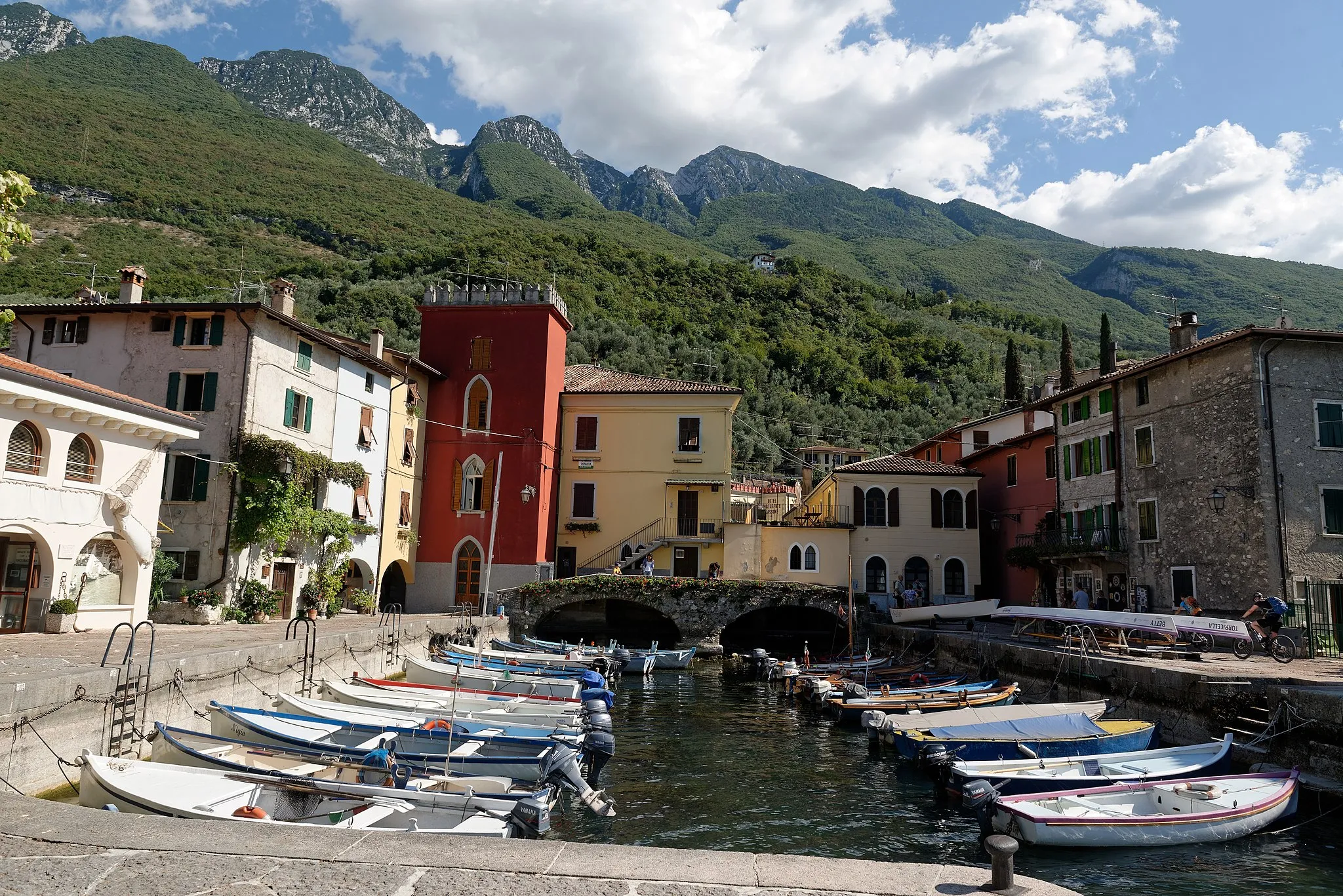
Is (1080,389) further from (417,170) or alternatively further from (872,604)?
(417,170)

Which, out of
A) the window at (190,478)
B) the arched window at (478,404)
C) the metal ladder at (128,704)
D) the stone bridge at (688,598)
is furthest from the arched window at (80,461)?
the arched window at (478,404)

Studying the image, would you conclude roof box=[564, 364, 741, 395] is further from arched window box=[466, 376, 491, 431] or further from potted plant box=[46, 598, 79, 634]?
potted plant box=[46, 598, 79, 634]


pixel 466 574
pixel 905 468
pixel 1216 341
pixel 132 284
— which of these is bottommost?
pixel 466 574

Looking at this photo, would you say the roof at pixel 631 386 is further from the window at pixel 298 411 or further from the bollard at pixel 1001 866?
the bollard at pixel 1001 866

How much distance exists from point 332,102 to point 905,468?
14389 cm

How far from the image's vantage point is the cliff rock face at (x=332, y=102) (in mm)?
140625

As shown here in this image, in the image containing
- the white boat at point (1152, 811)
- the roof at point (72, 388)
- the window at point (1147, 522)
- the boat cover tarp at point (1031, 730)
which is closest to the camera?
the white boat at point (1152, 811)

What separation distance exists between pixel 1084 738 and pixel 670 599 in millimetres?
20631

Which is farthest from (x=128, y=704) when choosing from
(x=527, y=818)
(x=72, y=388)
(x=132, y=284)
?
(x=132, y=284)

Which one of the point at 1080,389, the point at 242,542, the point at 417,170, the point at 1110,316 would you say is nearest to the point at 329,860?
the point at 242,542

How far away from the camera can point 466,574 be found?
37.3 meters

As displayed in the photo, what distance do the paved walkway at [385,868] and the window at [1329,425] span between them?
25.3 metres

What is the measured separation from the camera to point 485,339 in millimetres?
38344

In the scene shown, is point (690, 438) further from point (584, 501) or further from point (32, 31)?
point (32, 31)
